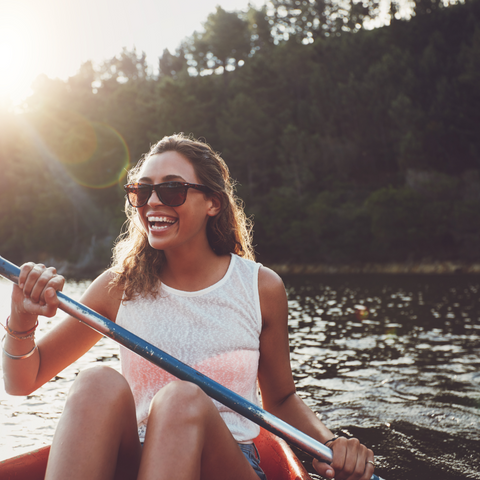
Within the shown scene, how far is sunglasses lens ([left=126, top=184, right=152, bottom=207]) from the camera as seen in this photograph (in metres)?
2.13

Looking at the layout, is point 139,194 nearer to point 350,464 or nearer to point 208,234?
point 208,234

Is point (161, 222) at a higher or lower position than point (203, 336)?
higher

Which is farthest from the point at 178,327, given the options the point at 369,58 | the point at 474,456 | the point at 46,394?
the point at 369,58

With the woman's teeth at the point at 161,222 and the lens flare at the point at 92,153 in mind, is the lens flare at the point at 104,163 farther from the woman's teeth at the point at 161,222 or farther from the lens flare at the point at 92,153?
the woman's teeth at the point at 161,222

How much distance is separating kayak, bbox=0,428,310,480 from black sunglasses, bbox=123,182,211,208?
3.65 ft

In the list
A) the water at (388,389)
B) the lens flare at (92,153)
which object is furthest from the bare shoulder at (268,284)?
the lens flare at (92,153)

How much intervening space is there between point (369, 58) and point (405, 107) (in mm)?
7970

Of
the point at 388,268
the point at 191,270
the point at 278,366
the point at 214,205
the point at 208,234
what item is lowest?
the point at 388,268

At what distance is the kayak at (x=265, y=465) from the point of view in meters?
2.08

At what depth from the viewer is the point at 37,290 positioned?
5.75ft

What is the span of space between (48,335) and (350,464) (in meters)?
1.22

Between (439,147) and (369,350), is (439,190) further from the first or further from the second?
(369,350)

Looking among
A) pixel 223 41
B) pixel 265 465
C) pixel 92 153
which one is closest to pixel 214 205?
pixel 265 465

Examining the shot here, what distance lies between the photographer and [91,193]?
45625 mm
